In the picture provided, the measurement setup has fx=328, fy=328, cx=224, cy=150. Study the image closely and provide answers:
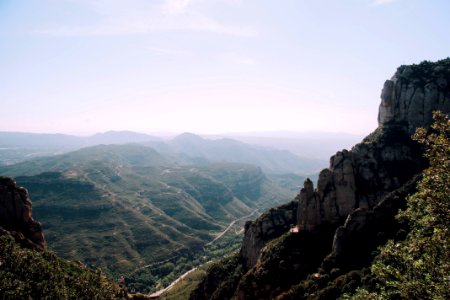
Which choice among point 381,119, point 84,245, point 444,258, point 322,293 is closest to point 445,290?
point 444,258

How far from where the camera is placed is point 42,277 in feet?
235

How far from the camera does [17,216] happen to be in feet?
300

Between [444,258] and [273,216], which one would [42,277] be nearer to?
[273,216]

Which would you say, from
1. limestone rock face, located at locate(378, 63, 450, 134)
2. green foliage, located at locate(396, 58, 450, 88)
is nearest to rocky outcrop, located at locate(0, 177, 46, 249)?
limestone rock face, located at locate(378, 63, 450, 134)

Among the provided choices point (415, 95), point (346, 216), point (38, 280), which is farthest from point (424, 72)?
point (38, 280)

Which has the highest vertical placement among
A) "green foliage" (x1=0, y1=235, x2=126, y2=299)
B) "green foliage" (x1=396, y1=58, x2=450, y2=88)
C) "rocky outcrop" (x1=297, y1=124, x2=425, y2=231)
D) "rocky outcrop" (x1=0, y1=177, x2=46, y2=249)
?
"green foliage" (x1=396, y1=58, x2=450, y2=88)

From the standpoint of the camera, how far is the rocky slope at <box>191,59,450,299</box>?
63.6 m

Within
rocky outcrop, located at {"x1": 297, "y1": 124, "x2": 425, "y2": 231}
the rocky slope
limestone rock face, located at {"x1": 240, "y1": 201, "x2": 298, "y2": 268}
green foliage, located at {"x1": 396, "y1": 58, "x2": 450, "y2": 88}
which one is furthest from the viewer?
green foliage, located at {"x1": 396, "y1": 58, "x2": 450, "y2": 88}

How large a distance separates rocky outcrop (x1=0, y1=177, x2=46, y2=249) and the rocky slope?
2037 inches

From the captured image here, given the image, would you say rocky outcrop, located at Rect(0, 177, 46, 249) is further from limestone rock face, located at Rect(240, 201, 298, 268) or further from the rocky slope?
limestone rock face, located at Rect(240, 201, 298, 268)

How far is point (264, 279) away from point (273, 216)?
28780 millimetres

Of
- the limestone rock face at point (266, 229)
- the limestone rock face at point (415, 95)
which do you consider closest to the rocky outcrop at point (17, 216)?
the limestone rock face at point (266, 229)

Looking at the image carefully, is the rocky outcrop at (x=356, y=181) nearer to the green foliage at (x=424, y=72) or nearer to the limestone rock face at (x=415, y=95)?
the limestone rock face at (x=415, y=95)

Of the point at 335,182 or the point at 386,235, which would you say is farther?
the point at 335,182
